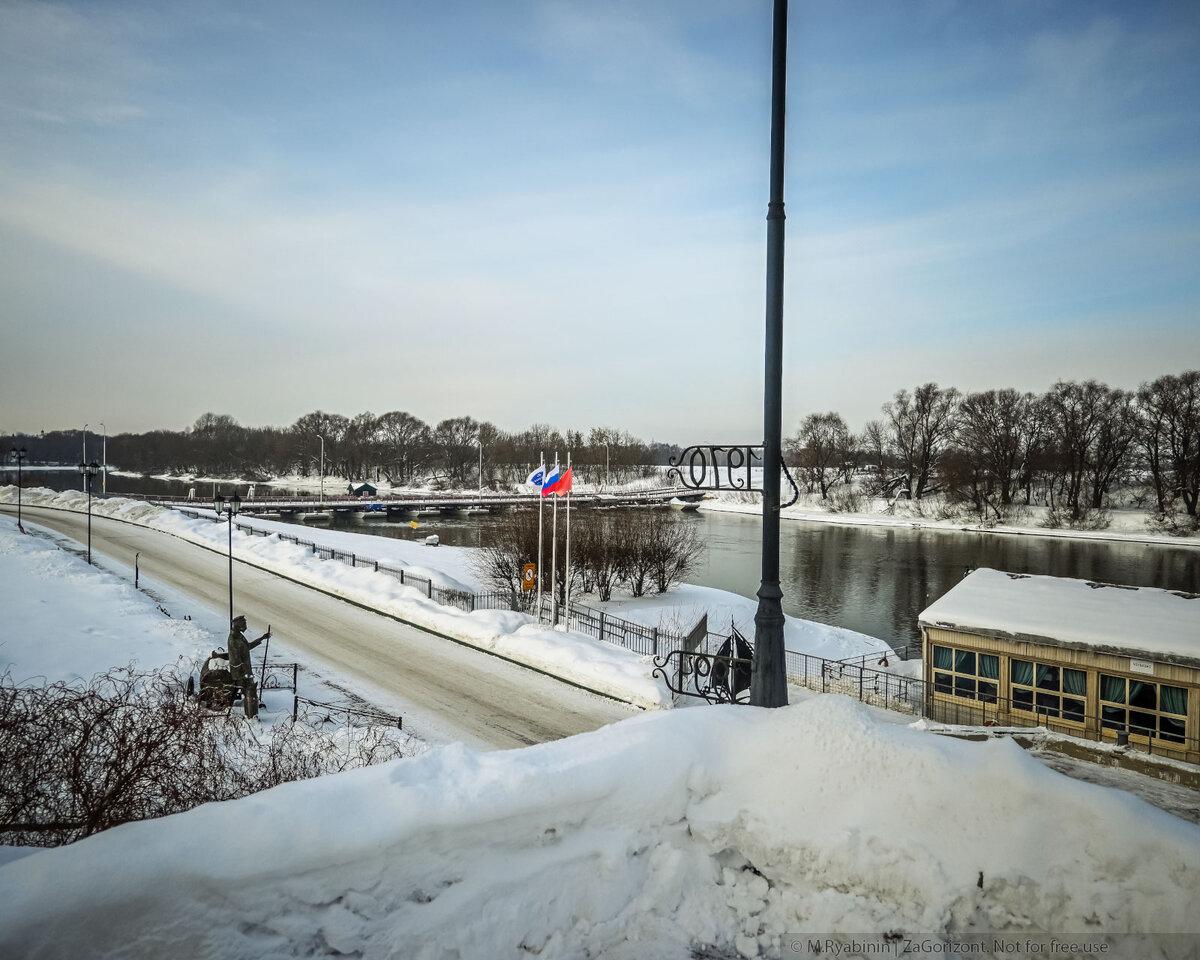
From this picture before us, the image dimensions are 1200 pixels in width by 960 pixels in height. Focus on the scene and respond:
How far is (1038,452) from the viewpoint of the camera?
68.2 metres

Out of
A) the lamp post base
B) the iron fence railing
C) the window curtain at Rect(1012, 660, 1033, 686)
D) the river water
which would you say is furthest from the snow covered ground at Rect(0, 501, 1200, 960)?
the river water

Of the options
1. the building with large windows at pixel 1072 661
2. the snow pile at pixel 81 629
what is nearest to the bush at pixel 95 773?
the snow pile at pixel 81 629

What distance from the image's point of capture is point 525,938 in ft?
10.6

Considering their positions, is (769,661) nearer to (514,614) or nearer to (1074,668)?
(1074,668)

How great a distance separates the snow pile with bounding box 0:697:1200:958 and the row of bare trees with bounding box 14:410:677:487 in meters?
114

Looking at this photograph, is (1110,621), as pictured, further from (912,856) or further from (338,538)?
(338,538)

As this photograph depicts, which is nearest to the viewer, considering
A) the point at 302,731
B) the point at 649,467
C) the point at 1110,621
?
the point at 302,731

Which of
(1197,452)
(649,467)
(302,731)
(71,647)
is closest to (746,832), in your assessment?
(302,731)

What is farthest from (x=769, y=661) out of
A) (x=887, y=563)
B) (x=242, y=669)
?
(x=887, y=563)

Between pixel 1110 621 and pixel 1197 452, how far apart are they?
50.8 metres

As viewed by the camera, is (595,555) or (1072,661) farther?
(595,555)

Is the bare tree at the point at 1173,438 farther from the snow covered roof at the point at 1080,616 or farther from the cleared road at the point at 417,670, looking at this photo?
the cleared road at the point at 417,670

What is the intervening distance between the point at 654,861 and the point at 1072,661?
48.4ft

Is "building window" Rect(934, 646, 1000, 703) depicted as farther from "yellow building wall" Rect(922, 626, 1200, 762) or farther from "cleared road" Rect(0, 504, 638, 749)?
"cleared road" Rect(0, 504, 638, 749)
